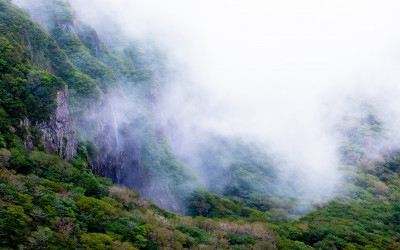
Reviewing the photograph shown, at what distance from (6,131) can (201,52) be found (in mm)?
116663

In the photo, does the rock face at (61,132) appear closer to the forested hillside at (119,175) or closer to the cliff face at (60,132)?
the cliff face at (60,132)

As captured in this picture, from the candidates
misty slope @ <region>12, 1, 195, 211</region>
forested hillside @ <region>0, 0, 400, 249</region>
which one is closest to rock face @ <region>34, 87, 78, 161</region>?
forested hillside @ <region>0, 0, 400, 249</region>

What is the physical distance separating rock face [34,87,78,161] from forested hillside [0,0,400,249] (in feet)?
0.62

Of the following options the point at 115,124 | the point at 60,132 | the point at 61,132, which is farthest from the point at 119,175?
the point at 60,132

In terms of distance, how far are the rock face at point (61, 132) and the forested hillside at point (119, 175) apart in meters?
0.19

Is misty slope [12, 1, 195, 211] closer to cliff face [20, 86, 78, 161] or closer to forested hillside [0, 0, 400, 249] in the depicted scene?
forested hillside [0, 0, 400, 249]

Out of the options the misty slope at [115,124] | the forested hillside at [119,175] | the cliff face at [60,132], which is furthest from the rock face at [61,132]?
the misty slope at [115,124]

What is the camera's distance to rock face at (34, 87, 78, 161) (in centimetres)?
4659

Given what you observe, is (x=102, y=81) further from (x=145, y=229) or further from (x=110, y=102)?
(x=145, y=229)

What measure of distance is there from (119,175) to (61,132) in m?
21.9

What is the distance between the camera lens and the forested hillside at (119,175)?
3542 centimetres

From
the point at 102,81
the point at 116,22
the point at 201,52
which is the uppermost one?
the point at 201,52

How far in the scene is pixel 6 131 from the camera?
1598 inches

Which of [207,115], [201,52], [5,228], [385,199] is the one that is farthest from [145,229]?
[201,52]
